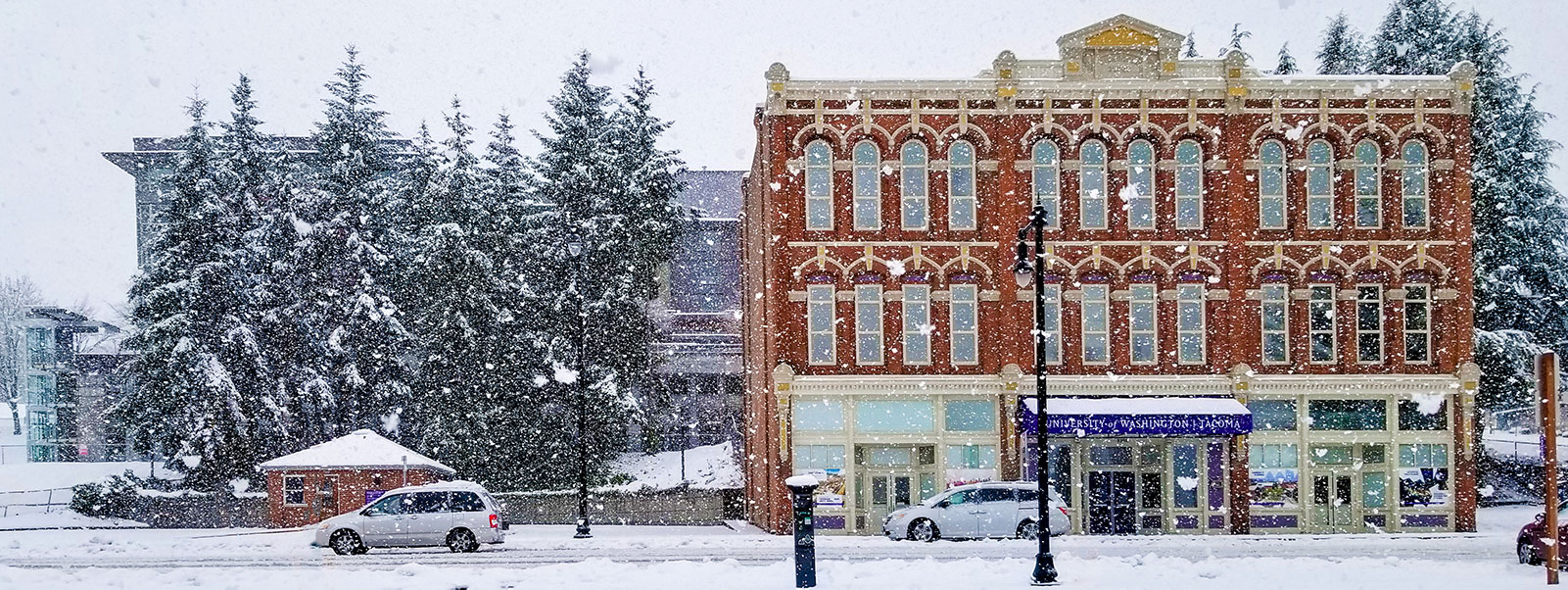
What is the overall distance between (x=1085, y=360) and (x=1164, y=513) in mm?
4440

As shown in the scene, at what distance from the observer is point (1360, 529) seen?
3969cm

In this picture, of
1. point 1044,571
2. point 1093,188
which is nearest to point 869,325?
point 1093,188

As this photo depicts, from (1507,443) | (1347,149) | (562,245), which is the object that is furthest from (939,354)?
(1507,443)

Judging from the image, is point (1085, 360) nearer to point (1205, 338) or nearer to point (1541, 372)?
point (1205, 338)

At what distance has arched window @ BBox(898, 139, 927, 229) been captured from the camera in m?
39.6

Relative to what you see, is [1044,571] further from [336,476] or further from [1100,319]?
[336,476]

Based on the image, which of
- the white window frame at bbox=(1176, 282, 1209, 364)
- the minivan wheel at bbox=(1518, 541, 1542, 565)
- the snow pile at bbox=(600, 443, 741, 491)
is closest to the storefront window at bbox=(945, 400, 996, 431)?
the white window frame at bbox=(1176, 282, 1209, 364)

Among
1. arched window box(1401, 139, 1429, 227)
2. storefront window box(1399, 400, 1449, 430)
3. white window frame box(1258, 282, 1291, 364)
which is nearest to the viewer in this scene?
arched window box(1401, 139, 1429, 227)

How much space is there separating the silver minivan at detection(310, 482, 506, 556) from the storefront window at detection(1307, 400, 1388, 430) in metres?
Result: 21.5

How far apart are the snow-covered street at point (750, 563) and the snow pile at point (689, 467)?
14.3m

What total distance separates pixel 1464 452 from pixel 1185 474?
732 centimetres

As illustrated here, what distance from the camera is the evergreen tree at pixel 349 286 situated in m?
49.7

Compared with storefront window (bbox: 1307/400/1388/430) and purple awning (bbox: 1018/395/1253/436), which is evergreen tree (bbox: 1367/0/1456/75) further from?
purple awning (bbox: 1018/395/1253/436)

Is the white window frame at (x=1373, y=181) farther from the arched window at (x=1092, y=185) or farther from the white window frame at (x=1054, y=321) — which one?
the white window frame at (x=1054, y=321)
